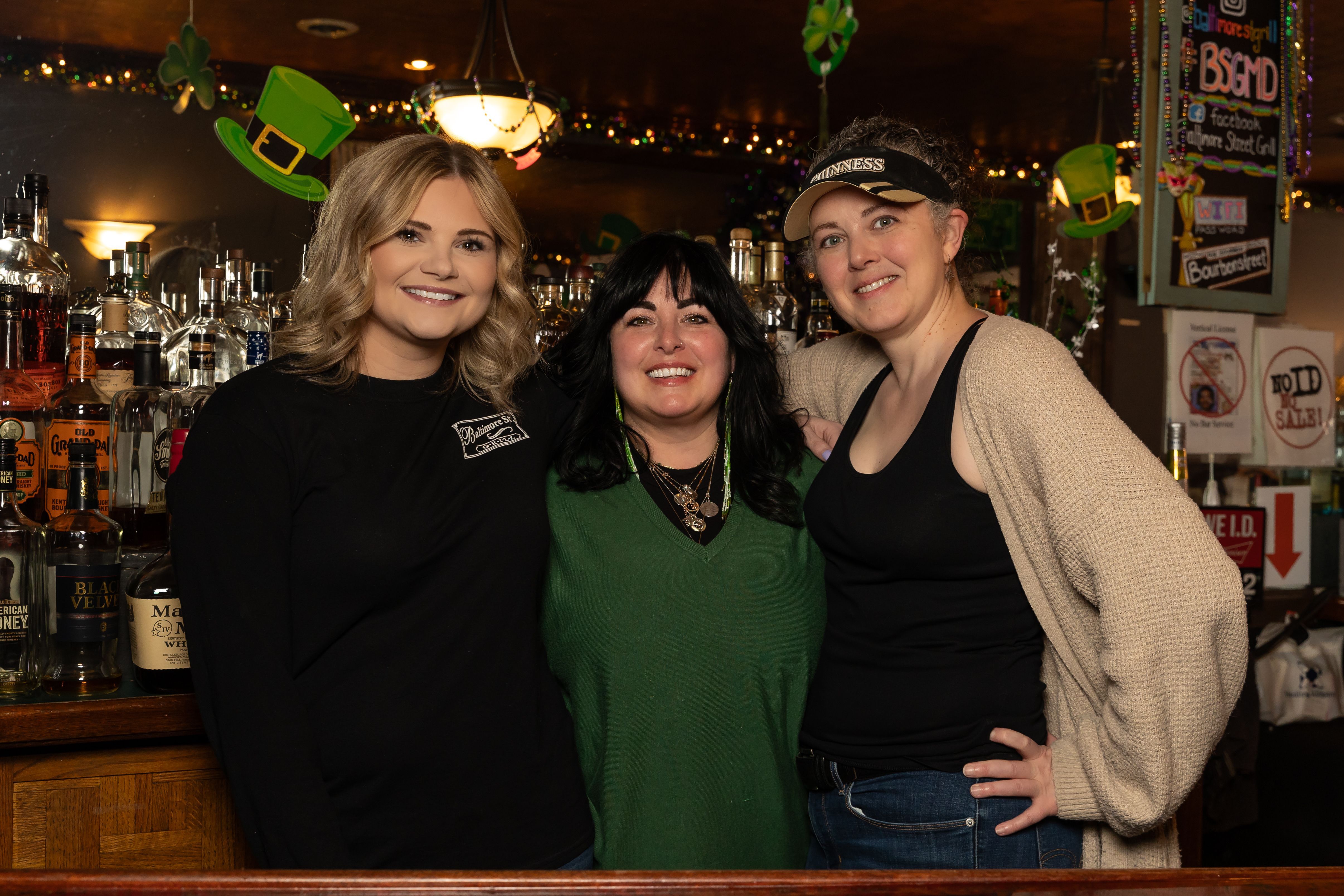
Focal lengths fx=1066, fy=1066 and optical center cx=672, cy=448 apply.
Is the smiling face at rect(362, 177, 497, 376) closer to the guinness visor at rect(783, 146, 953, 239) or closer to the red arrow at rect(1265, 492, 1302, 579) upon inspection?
the guinness visor at rect(783, 146, 953, 239)

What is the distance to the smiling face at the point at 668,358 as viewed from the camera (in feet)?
5.38

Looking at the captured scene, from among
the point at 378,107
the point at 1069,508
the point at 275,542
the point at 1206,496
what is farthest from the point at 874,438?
the point at 378,107

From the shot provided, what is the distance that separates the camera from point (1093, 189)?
304 cm

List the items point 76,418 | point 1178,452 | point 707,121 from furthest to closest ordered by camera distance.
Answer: point 707,121 → point 1178,452 → point 76,418

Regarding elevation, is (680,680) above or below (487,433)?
below

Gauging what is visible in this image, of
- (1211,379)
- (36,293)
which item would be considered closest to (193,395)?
(36,293)

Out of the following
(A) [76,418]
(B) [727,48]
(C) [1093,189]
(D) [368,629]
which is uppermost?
(B) [727,48]

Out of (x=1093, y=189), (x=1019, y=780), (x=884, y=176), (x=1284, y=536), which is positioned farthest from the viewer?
(x=1284, y=536)

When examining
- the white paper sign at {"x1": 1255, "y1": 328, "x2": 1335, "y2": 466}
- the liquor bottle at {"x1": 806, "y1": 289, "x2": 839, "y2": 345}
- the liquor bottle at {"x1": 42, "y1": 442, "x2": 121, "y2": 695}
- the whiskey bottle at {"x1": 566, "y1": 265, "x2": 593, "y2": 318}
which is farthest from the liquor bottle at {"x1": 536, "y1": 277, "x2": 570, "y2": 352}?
the white paper sign at {"x1": 1255, "y1": 328, "x2": 1335, "y2": 466}

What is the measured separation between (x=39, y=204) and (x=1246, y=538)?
293 cm

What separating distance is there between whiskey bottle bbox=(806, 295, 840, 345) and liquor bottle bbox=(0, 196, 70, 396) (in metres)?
1.43

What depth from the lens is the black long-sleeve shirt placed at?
3.87 ft

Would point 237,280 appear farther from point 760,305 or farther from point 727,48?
point 727,48

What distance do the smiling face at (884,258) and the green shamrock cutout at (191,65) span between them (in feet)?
4.57
